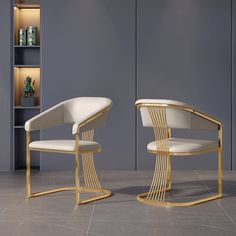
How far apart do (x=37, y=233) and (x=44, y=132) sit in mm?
3001

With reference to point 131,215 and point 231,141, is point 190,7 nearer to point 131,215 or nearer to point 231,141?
point 231,141

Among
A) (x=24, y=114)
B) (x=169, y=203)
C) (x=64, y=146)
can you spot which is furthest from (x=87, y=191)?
(x=24, y=114)

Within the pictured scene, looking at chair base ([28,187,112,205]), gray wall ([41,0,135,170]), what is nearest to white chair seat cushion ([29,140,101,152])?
chair base ([28,187,112,205])

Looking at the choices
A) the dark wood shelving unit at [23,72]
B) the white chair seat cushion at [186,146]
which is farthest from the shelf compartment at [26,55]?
the white chair seat cushion at [186,146]

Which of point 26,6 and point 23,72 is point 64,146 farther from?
point 26,6

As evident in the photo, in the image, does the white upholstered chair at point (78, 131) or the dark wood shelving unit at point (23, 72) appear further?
the dark wood shelving unit at point (23, 72)

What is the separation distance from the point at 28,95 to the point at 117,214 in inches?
114

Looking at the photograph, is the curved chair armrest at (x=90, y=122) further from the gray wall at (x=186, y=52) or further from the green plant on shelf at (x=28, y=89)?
the green plant on shelf at (x=28, y=89)

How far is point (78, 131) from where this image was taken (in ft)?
14.9

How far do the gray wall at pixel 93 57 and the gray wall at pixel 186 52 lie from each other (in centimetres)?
16

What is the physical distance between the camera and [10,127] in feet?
21.3

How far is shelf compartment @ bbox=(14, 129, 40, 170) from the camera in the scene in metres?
6.85

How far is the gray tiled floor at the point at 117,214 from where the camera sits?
3674 mm

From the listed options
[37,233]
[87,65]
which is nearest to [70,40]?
[87,65]
